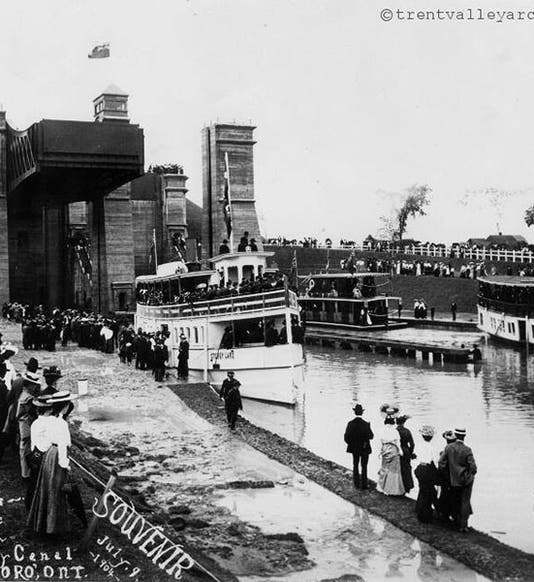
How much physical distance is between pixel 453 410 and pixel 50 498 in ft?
63.2

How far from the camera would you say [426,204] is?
339 ft

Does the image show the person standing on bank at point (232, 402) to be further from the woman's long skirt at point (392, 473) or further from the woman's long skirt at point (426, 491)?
the woman's long skirt at point (426, 491)

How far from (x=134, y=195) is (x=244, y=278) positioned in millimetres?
46744

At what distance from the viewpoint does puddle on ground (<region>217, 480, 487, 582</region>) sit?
30.3ft

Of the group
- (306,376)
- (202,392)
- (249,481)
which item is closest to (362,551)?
(249,481)

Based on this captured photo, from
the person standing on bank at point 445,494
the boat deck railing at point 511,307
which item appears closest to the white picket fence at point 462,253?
the boat deck railing at point 511,307

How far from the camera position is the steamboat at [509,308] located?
1604 inches

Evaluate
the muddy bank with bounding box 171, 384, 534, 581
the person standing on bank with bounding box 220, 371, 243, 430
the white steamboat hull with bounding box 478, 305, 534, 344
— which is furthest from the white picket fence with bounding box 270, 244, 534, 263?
the muddy bank with bounding box 171, 384, 534, 581

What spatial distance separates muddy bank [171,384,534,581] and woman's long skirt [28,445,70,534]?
15.7 ft

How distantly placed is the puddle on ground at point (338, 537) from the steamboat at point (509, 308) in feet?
98.1

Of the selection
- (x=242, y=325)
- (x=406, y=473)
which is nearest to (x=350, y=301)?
(x=242, y=325)

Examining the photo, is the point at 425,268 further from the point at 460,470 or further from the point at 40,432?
the point at 40,432

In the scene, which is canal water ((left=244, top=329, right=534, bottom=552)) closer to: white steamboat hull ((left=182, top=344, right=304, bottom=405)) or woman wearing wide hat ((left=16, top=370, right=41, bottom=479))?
white steamboat hull ((left=182, top=344, right=304, bottom=405))

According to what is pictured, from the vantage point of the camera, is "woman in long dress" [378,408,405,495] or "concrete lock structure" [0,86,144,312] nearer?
"woman in long dress" [378,408,405,495]
